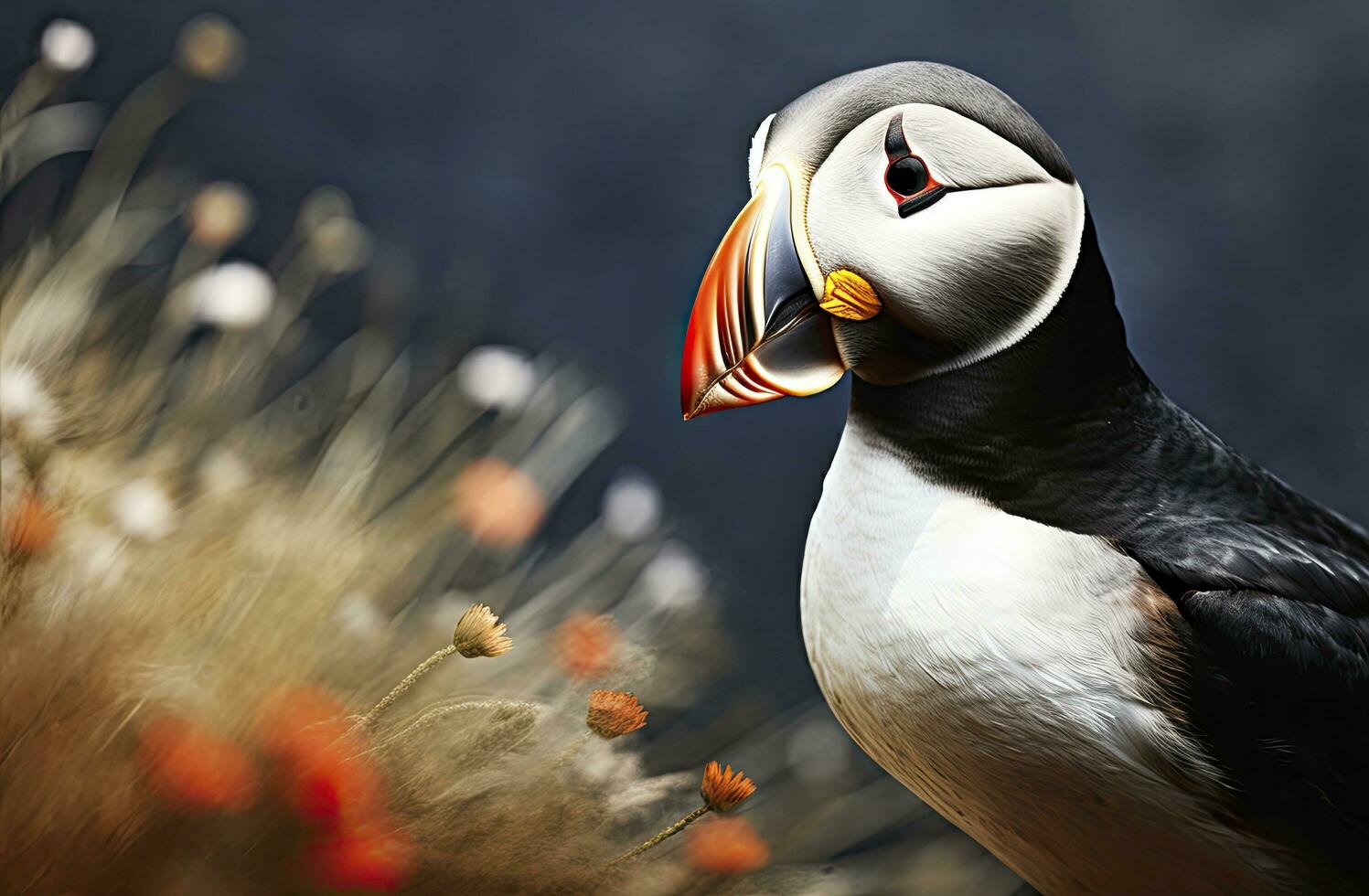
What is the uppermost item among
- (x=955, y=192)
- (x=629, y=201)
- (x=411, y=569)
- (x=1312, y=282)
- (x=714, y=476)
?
(x=955, y=192)

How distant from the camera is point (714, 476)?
122 centimetres

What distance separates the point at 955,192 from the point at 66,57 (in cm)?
70

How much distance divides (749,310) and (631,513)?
1.32 feet

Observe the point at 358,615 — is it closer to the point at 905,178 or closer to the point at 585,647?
the point at 585,647

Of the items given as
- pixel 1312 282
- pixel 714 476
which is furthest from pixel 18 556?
pixel 1312 282

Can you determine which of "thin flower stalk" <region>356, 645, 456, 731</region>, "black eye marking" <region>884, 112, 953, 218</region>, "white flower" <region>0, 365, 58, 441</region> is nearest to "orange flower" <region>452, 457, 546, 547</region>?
"thin flower stalk" <region>356, 645, 456, 731</region>

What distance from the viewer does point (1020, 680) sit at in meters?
0.61

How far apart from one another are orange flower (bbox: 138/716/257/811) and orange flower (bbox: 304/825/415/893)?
6 cm

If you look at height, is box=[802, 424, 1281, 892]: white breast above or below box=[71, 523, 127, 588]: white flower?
above

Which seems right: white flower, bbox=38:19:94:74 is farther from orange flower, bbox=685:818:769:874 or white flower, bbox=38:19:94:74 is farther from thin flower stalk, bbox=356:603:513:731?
orange flower, bbox=685:818:769:874

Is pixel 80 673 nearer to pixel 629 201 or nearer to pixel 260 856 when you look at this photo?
pixel 260 856

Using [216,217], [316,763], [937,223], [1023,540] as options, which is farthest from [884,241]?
[216,217]

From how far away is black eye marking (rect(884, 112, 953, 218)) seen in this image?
63 cm

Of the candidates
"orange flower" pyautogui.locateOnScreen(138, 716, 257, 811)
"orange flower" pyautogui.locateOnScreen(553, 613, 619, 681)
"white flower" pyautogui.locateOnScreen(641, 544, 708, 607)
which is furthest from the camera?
"white flower" pyautogui.locateOnScreen(641, 544, 708, 607)
